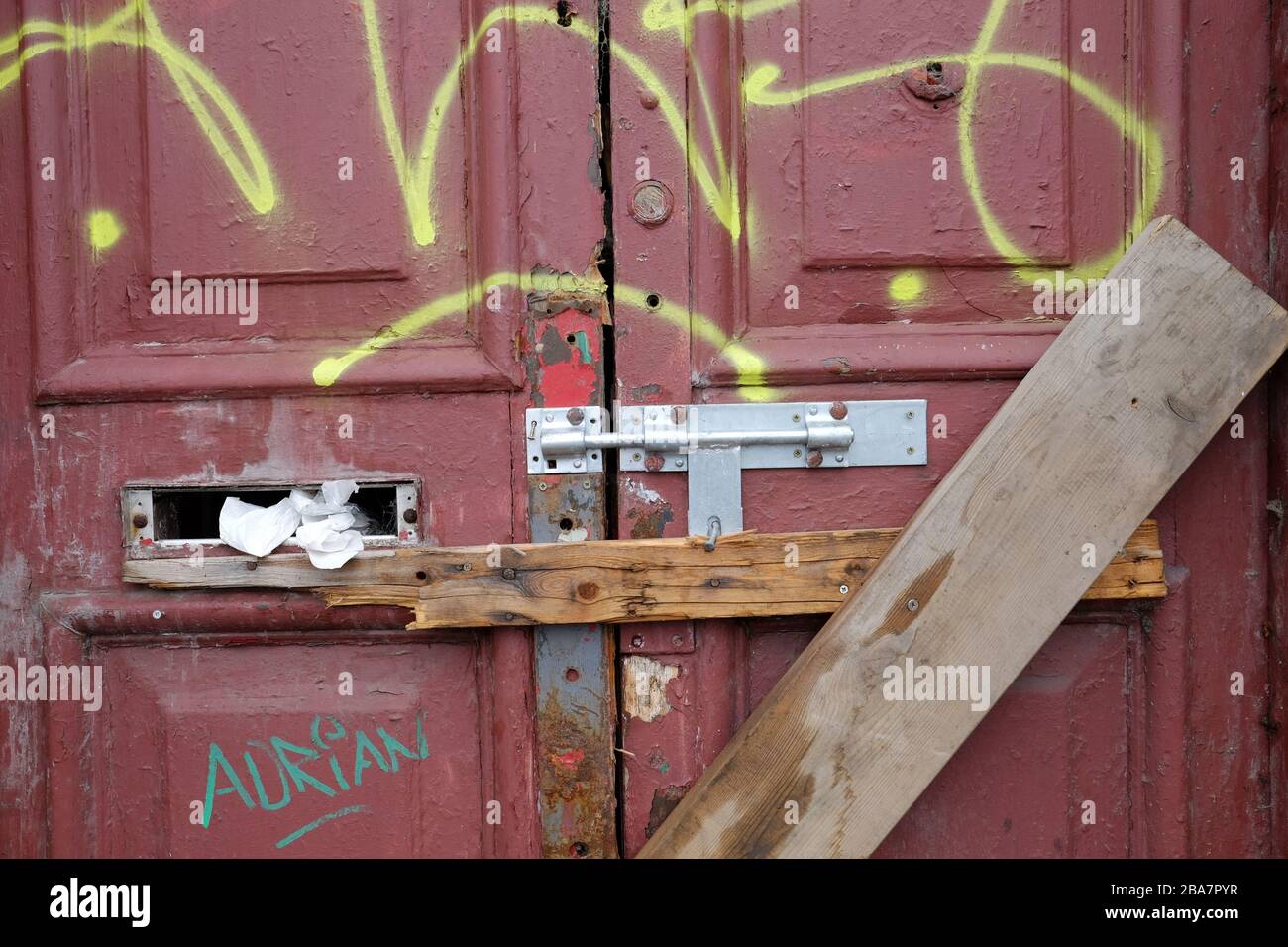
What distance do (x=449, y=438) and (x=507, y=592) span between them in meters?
0.29

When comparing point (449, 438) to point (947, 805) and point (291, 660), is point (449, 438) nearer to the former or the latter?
point (291, 660)

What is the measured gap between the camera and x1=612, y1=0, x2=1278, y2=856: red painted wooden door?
170 cm

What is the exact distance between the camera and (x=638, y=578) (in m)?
1.68

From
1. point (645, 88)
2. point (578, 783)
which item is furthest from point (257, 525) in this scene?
point (645, 88)

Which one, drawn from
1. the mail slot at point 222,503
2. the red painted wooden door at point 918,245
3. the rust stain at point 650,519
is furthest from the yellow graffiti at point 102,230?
the rust stain at point 650,519

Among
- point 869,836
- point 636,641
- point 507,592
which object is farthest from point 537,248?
point 869,836

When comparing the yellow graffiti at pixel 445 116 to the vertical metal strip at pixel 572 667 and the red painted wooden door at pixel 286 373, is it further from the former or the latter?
the vertical metal strip at pixel 572 667

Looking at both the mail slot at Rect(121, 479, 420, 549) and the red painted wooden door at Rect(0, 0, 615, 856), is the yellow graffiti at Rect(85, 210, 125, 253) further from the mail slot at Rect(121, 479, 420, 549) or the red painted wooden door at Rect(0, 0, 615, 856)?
the mail slot at Rect(121, 479, 420, 549)

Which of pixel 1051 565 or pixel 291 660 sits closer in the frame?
pixel 1051 565

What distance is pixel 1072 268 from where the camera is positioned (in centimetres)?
172

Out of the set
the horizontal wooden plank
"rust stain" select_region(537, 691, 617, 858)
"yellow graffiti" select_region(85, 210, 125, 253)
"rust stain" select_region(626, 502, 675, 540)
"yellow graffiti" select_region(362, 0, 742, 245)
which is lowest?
"rust stain" select_region(537, 691, 617, 858)

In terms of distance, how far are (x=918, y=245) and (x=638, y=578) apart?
0.75 m

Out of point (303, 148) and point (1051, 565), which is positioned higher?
point (303, 148)

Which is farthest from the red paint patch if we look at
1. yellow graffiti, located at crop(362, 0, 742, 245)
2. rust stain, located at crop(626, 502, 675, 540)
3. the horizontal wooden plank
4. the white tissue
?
yellow graffiti, located at crop(362, 0, 742, 245)
